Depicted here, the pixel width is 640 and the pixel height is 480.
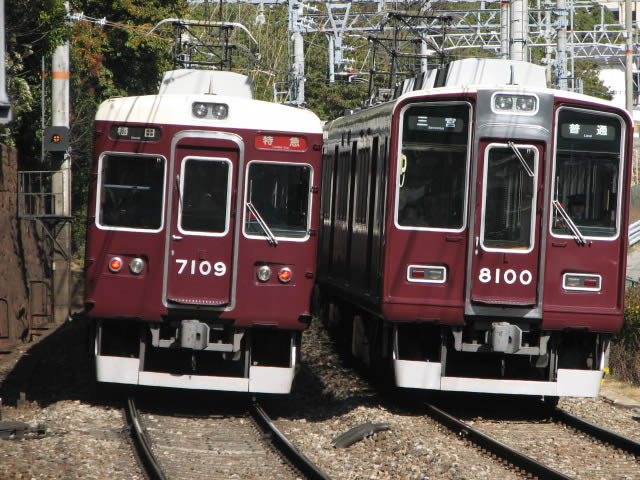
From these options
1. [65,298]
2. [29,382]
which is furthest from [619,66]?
[29,382]

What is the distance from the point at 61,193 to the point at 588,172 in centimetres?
1073

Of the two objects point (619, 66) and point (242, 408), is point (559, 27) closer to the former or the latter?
point (242, 408)

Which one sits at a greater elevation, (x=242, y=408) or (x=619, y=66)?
(x=619, y=66)

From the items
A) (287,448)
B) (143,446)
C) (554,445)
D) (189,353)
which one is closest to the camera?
(143,446)

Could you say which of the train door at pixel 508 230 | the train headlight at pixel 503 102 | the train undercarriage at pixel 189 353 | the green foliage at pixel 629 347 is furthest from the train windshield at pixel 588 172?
the green foliage at pixel 629 347

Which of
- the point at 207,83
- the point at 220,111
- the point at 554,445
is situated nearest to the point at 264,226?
the point at 220,111

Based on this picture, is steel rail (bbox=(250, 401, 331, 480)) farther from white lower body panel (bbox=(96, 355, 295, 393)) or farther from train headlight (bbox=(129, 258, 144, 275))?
train headlight (bbox=(129, 258, 144, 275))

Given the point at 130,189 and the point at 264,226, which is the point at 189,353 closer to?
the point at 264,226

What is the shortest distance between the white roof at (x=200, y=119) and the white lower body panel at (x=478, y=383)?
8.43ft

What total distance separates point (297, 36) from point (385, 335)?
2153 cm

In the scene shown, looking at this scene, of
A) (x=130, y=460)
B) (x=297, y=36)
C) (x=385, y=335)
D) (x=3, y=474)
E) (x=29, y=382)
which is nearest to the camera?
(x=3, y=474)

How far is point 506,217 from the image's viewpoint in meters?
10.8

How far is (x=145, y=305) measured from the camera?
10570mm

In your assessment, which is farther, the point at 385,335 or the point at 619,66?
the point at 619,66
